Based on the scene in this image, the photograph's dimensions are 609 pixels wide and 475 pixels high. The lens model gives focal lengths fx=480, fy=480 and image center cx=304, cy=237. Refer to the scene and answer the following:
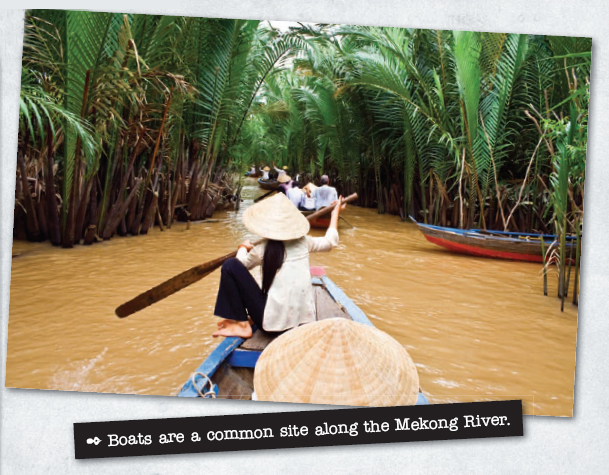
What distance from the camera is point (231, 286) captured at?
192cm

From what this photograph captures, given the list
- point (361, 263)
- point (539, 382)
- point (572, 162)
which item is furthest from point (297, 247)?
point (361, 263)

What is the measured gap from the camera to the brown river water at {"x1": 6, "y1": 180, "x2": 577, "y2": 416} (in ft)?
6.92

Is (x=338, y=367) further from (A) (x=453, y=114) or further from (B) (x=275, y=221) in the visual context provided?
(A) (x=453, y=114)

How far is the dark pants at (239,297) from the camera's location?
1.90 metres

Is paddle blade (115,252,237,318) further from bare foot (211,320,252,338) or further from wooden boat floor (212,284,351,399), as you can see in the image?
wooden boat floor (212,284,351,399)

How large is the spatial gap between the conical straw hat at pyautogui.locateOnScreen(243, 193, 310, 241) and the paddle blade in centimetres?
33

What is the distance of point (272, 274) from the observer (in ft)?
6.14

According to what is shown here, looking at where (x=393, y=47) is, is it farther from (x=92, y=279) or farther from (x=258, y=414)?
(x=258, y=414)

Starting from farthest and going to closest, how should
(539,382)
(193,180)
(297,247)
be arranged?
(193,180) < (539,382) < (297,247)

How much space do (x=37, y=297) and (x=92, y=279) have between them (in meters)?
0.64

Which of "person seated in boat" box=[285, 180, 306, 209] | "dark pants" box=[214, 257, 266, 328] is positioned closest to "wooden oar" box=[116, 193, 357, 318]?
"dark pants" box=[214, 257, 266, 328]

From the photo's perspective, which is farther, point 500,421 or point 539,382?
point 539,382
